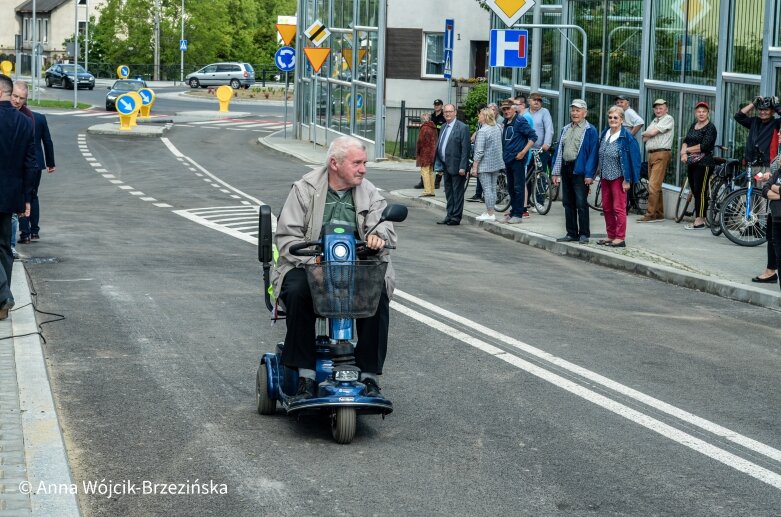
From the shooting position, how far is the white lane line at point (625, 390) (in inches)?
286

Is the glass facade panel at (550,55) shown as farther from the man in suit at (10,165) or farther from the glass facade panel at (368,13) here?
the man in suit at (10,165)

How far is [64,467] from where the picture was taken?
6.33m

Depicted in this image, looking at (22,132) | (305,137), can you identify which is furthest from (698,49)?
(305,137)

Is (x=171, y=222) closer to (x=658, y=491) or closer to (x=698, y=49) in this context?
(x=698, y=49)

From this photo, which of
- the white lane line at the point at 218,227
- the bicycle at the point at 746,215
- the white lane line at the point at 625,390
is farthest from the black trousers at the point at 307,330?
the bicycle at the point at 746,215

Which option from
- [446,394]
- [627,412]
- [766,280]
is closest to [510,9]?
[766,280]

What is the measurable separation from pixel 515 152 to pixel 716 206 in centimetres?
337

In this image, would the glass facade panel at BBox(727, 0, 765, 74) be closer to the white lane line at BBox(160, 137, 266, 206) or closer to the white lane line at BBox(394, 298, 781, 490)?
the white lane line at BBox(160, 137, 266, 206)

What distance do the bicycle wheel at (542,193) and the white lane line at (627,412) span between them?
35.7ft

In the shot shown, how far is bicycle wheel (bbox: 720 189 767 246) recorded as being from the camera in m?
17.1

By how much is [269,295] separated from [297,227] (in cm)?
81

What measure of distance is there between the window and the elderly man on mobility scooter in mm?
39405

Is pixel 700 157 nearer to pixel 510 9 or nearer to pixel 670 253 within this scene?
pixel 670 253

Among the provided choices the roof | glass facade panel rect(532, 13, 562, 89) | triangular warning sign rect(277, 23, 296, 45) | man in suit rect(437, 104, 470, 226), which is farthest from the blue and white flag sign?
the roof
